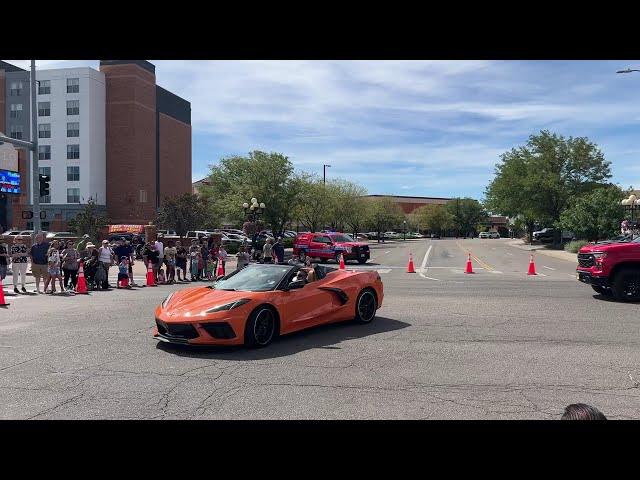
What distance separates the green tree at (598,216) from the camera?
39.2m

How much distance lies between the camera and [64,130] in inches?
2554

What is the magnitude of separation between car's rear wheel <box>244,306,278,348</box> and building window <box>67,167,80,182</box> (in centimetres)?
6327

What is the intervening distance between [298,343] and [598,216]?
1480 inches

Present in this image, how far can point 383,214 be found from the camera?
91.7 m

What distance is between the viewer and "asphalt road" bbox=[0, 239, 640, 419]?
5.41m

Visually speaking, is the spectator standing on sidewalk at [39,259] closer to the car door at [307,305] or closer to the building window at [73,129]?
the car door at [307,305]

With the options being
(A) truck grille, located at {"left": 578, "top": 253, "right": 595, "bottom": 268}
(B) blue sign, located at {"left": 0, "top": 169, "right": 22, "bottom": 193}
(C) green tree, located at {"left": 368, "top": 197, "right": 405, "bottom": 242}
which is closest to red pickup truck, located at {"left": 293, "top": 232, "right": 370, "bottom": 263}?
(B) blue sign, located at {"left": 0, "top": 169, "right": 22, "bottom": 193}

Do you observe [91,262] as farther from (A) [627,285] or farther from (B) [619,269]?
(A) [627,285]

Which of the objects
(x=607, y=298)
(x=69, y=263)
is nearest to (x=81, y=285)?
(x=69, y=263)

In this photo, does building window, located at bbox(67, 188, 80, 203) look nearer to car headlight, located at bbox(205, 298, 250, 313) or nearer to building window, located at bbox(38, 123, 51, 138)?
building window, located at bbox(38, 123, 51, 138)

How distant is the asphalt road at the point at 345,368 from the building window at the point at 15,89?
214 ft
